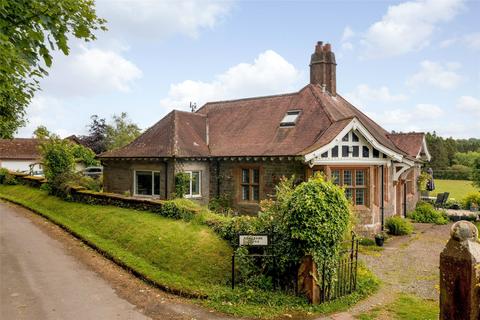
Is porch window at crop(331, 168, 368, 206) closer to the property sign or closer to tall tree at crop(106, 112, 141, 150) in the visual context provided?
the property sign

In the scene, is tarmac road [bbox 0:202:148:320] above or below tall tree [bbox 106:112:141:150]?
below

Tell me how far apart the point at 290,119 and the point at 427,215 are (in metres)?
11.6

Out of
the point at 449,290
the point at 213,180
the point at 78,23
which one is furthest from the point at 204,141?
the point at 449,290

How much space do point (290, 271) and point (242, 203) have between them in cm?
1009

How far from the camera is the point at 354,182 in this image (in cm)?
1759

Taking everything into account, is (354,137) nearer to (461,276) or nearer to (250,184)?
(250,184)

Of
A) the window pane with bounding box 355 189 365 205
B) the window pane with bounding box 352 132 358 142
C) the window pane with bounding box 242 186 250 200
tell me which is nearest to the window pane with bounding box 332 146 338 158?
the window pane with bounding box 352 132 358 142

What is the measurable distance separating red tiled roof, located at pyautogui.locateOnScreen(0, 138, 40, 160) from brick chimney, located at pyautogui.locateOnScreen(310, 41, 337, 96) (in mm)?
42133

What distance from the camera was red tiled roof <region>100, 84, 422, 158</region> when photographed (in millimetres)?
18750

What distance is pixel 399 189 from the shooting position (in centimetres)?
2327

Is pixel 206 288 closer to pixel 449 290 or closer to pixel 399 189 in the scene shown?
pixel 449 290

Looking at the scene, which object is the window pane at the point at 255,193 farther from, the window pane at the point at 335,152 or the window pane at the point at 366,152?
the window pane at the point at 366,152

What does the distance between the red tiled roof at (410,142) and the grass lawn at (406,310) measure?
56.9 ft

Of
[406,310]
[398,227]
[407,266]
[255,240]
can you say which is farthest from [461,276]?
[398,227]
